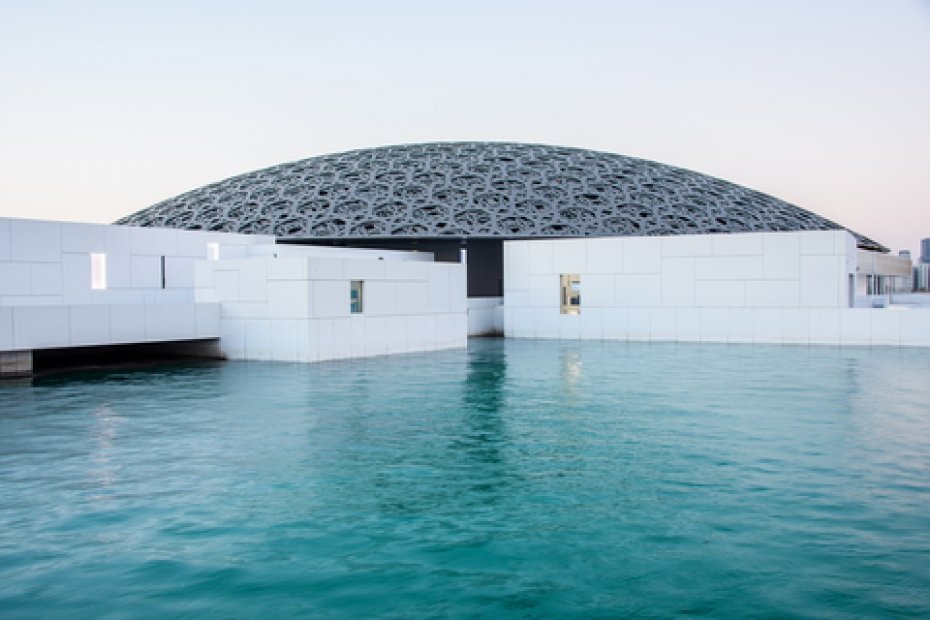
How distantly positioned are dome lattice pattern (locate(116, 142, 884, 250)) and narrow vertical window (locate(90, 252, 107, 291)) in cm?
1698

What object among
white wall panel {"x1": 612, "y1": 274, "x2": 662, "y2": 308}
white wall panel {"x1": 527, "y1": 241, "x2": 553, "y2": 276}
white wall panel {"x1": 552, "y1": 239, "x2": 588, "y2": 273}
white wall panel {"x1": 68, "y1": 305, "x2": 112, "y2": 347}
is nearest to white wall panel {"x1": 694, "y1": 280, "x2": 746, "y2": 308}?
white wall panel {"x1": 612, "y1": 274, "x2": 662, "y2": 308}

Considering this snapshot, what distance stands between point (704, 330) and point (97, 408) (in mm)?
20758

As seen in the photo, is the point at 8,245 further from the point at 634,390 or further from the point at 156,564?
the point at 156,564

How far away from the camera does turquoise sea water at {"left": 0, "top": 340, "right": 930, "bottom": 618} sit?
629 cm

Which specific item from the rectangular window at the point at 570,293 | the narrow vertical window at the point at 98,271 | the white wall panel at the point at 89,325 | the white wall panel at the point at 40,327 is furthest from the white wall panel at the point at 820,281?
the narrow vertical window at the point at 98,271

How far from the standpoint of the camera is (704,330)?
1185 inches

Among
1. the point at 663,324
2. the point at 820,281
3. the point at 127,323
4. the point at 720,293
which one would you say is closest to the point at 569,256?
the point at 663,324

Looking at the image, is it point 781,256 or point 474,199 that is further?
point 474,199

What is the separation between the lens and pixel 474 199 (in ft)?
153

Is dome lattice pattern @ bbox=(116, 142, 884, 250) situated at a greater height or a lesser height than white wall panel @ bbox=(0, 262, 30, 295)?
greater

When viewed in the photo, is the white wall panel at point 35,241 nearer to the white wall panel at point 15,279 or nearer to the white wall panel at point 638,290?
the white wall panel at point 15,279

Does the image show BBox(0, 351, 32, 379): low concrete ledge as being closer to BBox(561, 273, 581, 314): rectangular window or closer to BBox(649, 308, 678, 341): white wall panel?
BBox(561, 273, 581, 314): rectangular window

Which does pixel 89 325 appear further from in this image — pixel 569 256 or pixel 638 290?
pixel 638 290

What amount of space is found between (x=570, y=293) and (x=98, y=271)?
1612 centimetres
